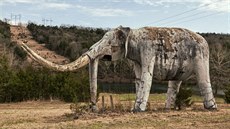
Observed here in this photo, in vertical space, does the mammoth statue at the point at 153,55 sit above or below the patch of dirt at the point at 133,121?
above

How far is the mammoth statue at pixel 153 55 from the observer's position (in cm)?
1436

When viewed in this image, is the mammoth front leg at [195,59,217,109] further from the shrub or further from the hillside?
the hillside

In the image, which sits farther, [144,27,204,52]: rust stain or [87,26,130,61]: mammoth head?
[144,27,204,52]: rust stain

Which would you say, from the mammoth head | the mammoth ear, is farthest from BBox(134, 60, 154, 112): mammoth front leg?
the mammoth ear

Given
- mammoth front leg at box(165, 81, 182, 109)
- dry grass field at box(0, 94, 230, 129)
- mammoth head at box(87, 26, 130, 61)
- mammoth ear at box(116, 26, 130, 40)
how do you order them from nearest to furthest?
dry grass field at box(0, 94, 230, 129), mammoth head at box(87, 26, 130, 61), mammoth ear at box(116, 26, 130, 40), mammoth front leg at box(165, 81, 182, 109)

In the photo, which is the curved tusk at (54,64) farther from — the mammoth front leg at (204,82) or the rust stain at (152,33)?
the mammoth front leg at (204,82)

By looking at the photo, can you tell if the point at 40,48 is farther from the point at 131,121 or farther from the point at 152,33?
the point at 131,121

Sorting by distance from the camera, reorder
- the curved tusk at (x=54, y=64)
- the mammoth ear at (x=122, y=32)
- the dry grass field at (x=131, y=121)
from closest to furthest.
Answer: the dry grass field at (x=131, y=121), the curved tusk at (x=54, y=64), the mammoth ear at (x=122, y=32)

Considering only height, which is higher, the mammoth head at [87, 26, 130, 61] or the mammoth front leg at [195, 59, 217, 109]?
the mammoth head at [87, 26, 130, 61]

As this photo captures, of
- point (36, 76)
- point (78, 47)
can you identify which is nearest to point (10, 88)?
point (36, 76)

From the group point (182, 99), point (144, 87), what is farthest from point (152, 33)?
point (182, 99)

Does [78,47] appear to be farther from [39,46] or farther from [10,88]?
[10,88]

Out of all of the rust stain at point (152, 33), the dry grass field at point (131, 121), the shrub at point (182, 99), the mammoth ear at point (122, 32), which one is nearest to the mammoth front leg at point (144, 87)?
the dry grass field at point (131, 121)

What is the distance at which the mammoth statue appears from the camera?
1436 centimetres
